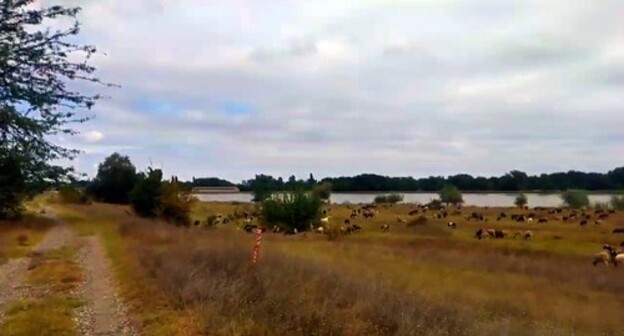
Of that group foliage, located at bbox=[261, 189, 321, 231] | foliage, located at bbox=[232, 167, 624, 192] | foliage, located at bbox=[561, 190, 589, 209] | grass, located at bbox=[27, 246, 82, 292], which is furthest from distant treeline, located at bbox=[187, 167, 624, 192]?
grass, located at bbox=[27, 246, 82, 292]

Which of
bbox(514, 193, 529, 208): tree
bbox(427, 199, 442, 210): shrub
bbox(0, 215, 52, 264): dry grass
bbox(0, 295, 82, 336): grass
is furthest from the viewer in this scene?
bbox(514, 193, 529, 208): tree

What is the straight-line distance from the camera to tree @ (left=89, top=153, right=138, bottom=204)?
82062mm

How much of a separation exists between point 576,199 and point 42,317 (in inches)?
3575

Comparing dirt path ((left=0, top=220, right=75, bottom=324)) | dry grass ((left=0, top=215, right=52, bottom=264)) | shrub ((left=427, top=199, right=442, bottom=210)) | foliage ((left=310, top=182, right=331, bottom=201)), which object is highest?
foliage ((left=310, top=182, right=331, bottom=201))

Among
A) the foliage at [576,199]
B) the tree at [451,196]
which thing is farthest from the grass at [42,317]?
the tree at [451,196]

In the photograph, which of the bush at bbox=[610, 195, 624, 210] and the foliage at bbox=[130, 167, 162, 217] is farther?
the bush at bbox=[610, 195, 624, 210]

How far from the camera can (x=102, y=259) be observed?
72.9ft

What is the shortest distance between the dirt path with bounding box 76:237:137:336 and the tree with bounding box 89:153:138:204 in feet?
206

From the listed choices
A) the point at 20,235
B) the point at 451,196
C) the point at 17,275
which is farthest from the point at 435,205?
Answer: the point at 17,275

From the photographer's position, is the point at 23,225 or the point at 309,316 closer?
the point at 309,316

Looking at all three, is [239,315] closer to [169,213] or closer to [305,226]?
[169,213]

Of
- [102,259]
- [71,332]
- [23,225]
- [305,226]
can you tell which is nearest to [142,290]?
[71,332]

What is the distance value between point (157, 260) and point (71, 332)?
745 cm

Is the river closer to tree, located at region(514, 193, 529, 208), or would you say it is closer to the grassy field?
tree, located at region(514, 193, 529, 208)
